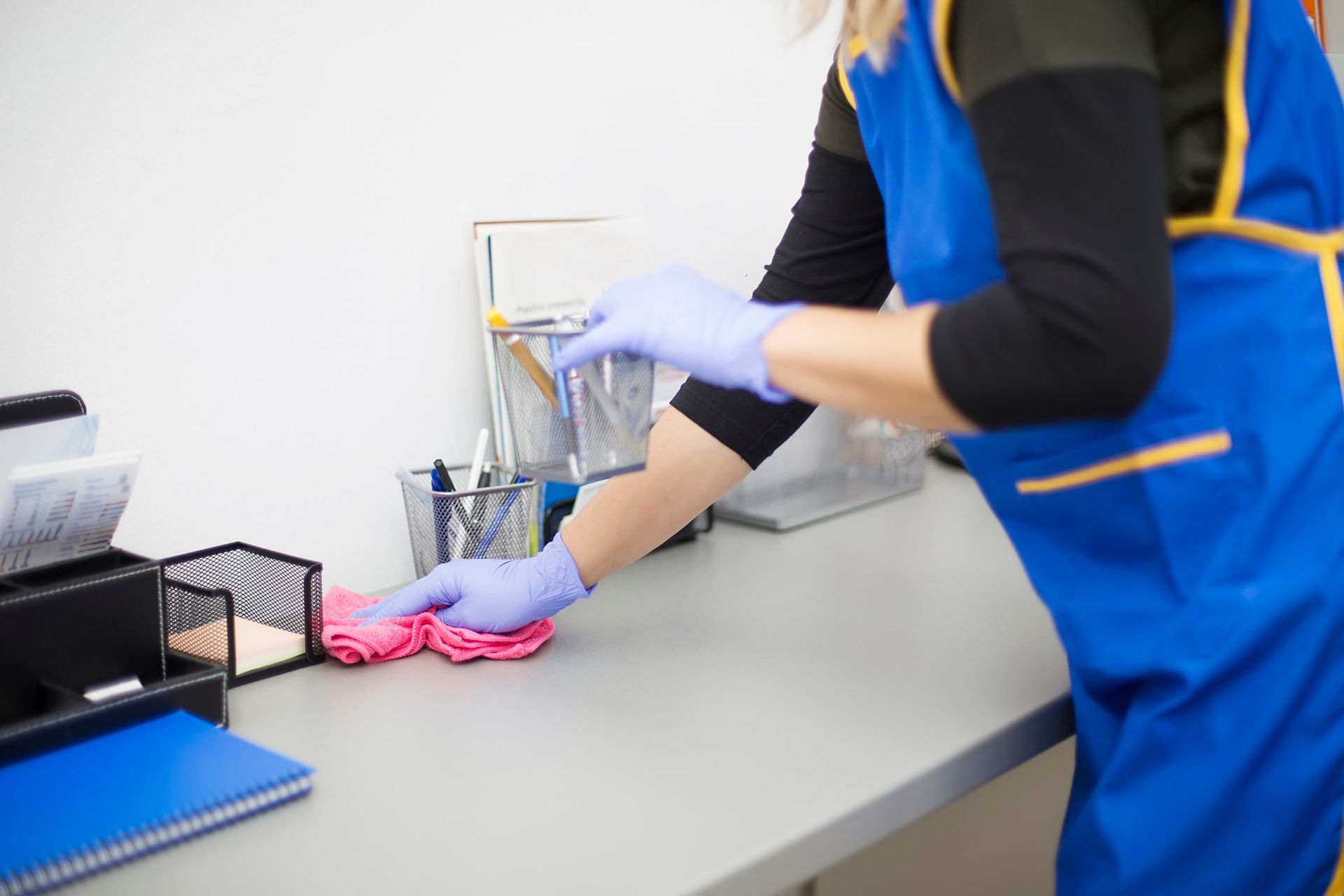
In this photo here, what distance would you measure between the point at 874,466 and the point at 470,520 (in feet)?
2.39

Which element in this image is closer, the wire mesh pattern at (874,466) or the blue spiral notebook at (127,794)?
the blue spiral notebook at (127,794)

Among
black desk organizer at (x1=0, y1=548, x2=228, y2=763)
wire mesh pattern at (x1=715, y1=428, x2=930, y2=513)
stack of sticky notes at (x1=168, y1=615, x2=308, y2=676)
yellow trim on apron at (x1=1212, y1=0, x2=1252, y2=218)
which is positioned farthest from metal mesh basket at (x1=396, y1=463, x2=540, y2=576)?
yellow trim on apron at (x1=1212, y1=0, x2=1252, y2=218)

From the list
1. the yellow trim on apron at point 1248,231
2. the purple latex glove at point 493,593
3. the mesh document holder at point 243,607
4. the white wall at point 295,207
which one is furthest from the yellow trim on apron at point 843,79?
the mesh document holder at point 243,607

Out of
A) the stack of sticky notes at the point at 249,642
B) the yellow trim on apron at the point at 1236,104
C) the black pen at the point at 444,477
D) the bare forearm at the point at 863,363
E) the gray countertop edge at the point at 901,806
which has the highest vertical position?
the yellow trim on apron at the point at 1236,104

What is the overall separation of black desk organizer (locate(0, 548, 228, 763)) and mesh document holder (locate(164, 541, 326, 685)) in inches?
3.1

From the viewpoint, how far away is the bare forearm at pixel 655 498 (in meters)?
1.17

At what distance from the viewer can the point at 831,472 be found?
1.75 metres

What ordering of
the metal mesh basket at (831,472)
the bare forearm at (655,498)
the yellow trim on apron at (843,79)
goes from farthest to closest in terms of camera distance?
1. the metal mesh basket at (831,472)
2. the bare forearm at (655,498)
3. the yellow trim on apron at (843,79)

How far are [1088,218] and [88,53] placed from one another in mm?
944

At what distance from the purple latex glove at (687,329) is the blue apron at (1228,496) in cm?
16

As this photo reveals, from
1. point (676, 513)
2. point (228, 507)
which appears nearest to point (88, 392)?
point (228, 507)

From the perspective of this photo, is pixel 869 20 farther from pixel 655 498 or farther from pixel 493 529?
pixel 493 529

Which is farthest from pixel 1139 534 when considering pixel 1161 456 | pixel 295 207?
pixel 295 207

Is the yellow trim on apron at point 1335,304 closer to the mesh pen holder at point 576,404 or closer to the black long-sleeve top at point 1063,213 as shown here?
the black long-sleeve top at point 1063,213
